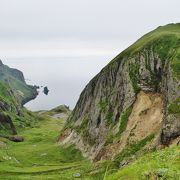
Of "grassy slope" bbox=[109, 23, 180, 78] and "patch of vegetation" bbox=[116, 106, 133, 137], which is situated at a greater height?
"grassy slope" bbox=[109, 23, 180, 78]

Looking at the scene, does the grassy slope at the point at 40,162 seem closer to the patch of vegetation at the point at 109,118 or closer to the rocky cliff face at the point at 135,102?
the rocky cliff face at the point at 135,102

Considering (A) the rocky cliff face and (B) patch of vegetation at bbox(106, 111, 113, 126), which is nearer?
(A) the rocky cliff face

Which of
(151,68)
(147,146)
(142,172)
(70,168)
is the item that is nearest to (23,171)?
(70,168)

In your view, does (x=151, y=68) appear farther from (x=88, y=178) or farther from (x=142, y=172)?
(x=142, y=172)

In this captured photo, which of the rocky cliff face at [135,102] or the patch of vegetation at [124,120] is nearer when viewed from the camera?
the rocky cliff face at [135,102]

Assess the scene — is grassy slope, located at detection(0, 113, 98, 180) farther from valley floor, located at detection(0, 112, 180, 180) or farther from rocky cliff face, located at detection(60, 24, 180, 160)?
rocky cliff face, located at detection(60, 24, 180, 160)

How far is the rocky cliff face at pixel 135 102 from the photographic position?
318ft

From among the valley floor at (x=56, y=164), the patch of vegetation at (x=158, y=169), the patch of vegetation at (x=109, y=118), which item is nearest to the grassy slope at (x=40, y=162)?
the valley floor at (x=56, y=164)

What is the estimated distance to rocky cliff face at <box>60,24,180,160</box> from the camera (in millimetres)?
97000

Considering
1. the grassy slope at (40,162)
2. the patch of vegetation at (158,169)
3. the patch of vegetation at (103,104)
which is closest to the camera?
the patch of vegetation at (158,169)

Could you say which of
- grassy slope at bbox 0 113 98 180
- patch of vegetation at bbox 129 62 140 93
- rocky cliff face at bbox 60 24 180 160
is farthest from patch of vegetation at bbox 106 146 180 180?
patch of vegetation at bbox 129 62 140 93

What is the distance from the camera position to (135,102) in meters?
110

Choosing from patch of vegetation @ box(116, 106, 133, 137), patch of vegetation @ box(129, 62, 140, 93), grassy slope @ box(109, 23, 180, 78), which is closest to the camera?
grassy slope @ box(109, 23, 180, 78)

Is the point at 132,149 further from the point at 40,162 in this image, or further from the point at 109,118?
the point at 40,162
